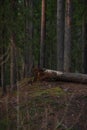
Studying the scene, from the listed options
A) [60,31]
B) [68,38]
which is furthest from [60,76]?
[60,31]

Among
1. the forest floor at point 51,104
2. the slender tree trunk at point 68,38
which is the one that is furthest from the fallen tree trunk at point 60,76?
the slender tree trunk at point 68,38

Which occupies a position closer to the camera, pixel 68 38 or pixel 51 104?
pixel 51 104

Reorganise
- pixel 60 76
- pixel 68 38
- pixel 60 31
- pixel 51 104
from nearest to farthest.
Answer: pixel 51 104 < pixel 60 76 < pixel 68 38 < pixel 60 31

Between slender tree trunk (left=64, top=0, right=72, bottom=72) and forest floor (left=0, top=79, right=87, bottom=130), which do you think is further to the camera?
slender tree trunk (left=64, top=0, right=72, bottom=72)

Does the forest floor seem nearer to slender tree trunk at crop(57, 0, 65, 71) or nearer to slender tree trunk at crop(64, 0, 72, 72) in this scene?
slender tree trunk at crop(64, 0, 72, 72)

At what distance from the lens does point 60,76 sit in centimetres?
1357

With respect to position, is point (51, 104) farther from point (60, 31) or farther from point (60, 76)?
point (60, 31)

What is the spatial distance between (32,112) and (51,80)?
12.2ft

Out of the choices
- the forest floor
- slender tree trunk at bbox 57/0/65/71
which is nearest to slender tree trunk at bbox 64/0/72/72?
slender tree trunk at bbox 57/0/65/71

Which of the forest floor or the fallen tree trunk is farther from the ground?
the fallen tree trunk

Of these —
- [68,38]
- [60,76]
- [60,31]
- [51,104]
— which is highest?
[60,31]

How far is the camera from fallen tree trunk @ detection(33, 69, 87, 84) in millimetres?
13500

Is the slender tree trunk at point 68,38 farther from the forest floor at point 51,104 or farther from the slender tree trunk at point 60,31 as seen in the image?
the forest floor at point 51,104

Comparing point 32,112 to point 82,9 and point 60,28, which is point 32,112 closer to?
point 60,28
